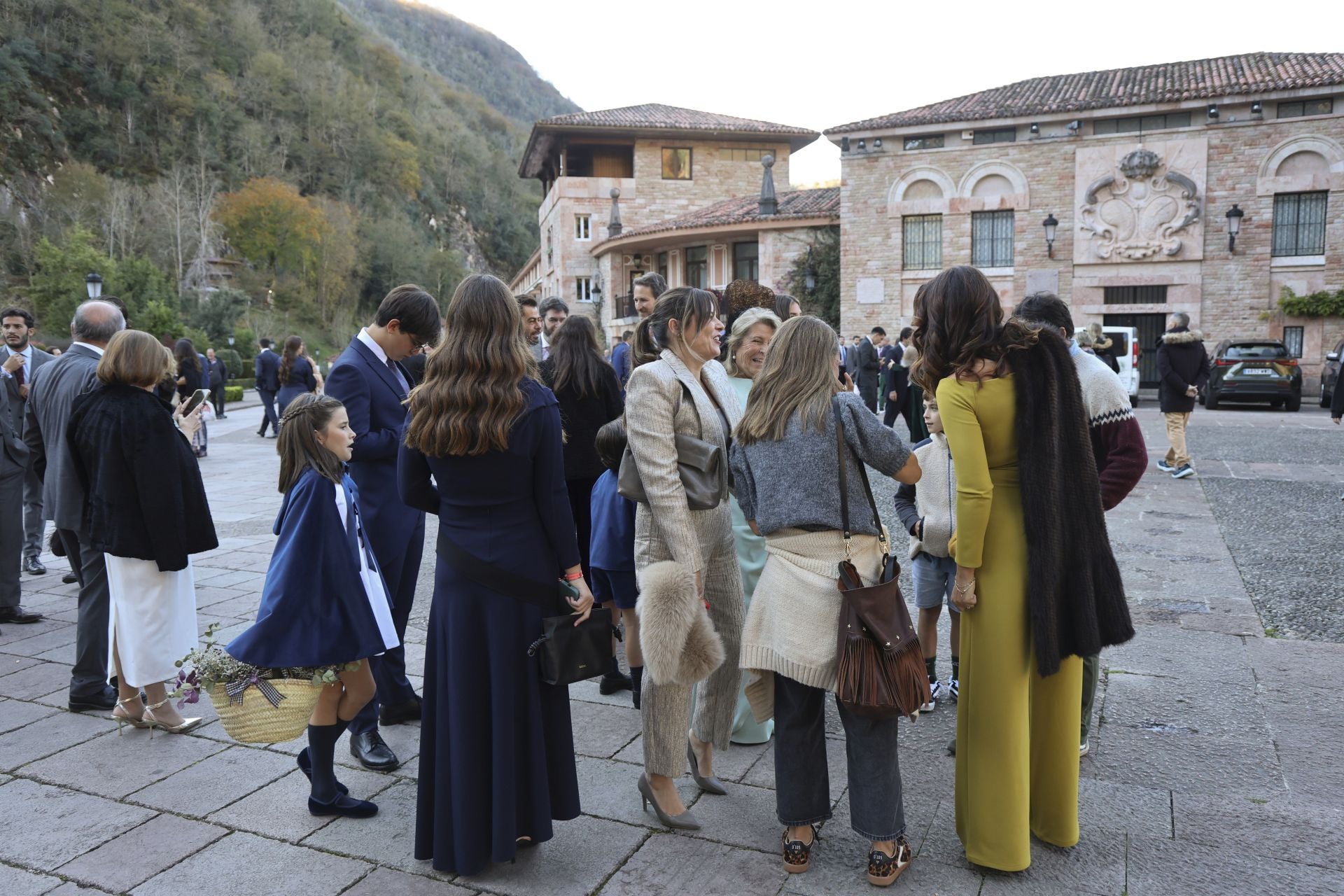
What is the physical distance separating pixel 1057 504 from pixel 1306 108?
27.6m

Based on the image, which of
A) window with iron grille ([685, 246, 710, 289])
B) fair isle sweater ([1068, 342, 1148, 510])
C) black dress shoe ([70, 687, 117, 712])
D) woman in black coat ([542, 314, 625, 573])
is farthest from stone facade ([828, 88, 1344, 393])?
black dress shoe ([70, 687, 117, 712])

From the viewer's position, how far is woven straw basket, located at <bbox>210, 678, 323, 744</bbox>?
305cm

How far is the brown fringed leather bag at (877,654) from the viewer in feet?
8.73

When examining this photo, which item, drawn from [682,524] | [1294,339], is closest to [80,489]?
[682,524]

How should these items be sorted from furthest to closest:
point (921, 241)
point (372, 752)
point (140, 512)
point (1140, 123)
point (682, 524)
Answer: point (921, 241) → point (1140, 123) → point (140, 512) → point (372, 752) → point (682, 524)

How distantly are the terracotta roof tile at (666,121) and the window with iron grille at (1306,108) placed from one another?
19.7 m

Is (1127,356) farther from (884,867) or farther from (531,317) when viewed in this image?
(884,867)

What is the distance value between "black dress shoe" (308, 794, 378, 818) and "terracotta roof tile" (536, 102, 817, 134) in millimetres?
37498

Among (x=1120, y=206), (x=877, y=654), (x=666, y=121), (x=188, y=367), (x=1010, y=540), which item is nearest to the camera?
(x=877, y=654)

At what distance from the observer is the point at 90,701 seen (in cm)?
434

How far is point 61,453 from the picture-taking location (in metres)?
4.48

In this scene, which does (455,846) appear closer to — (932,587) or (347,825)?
(347,825)

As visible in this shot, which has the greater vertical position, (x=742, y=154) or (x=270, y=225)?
(x=742, y=154)

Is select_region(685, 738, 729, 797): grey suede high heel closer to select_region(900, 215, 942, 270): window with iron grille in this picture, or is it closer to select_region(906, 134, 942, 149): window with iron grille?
select_region(900, 215, 942, 270): window with iron grille
